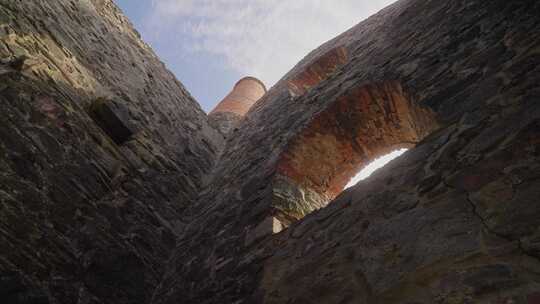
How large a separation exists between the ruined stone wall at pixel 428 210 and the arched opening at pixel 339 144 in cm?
11

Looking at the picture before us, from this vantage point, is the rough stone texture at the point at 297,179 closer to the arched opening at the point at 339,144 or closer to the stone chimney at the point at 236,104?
the arched opening at the point at 339,144

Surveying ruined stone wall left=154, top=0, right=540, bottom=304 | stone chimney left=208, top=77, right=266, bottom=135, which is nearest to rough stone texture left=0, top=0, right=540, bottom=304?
ruined stone wall left=154, top=0, right=540, bottom=304

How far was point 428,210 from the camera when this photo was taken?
6.08 ft

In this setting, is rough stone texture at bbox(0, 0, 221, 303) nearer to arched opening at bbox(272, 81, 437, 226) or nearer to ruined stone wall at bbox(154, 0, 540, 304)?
ruined stone wall at bbox(154, 0, 540, 304)

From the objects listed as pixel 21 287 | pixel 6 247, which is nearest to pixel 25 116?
pixel 6 247

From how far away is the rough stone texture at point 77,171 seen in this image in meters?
2.71

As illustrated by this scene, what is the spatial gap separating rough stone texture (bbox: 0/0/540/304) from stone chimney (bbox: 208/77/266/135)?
7.91ft

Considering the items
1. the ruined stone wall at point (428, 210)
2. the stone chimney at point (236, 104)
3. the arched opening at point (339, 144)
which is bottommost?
the ruined stone wall at point (428, 210)

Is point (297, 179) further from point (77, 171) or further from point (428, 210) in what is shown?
point (428, 210)

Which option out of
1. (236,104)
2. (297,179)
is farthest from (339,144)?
(236,104)

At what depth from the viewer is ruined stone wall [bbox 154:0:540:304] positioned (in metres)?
1.50

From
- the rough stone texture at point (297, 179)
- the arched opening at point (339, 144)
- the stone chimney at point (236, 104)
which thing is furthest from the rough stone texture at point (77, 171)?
the stone chimney at point (236, 104)

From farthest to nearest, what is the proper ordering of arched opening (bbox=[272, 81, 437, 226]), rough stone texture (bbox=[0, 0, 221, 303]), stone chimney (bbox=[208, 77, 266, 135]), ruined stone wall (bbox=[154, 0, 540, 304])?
stone chimney (bbox=[208, 77, 266, 135]), arched opening (bbox=[272, 81, 437, 226]), rough stone texture (bbox=[0, 0, 221, 303]), ruined stone wall (bbox=[154, 0, 540, 304])

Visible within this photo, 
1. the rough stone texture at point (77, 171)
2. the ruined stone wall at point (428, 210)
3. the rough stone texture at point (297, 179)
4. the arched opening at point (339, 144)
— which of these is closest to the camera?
the ruined stone wall at point (428, 210)
